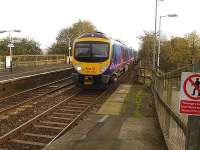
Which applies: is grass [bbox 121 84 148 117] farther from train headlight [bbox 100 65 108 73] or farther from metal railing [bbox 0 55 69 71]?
metal railing [bbox 0 55 69 71]

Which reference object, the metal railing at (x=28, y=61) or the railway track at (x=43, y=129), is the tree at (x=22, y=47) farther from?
the railway track at (x=43, y=129)

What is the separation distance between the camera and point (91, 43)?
67.7ft

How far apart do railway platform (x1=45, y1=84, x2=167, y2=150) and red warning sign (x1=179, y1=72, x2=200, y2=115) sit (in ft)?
13.6

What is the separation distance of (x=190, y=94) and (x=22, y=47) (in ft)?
233

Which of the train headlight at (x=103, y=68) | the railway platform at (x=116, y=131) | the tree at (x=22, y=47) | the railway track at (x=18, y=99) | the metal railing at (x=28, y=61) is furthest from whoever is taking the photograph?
the tree at (x=22, y=47)

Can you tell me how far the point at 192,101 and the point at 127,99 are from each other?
13.3 metres

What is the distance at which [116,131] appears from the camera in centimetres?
1043

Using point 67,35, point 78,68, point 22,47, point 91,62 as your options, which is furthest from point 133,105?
point 67,35

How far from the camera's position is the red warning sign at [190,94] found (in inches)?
178

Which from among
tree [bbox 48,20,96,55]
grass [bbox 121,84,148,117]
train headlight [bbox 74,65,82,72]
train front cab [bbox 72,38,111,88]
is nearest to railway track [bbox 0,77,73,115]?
train headlight [bbox 74,65,82,72]

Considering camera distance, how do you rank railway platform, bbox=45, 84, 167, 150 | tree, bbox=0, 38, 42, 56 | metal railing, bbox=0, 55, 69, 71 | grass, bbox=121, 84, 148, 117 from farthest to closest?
tree, bbox=0, 38, 42, 56, metal railing, bbox=0, 55, 69, 71, grass, bbox=121, 84, 148, 117, railway platform, bbox=45, 84, 167, 150

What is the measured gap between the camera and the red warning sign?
14.8 ft

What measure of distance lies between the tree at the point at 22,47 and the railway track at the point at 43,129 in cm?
5768

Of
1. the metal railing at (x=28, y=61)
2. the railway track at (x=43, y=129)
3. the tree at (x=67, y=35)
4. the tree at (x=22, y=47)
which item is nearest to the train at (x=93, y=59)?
the railway track at (x=43, y=129)
